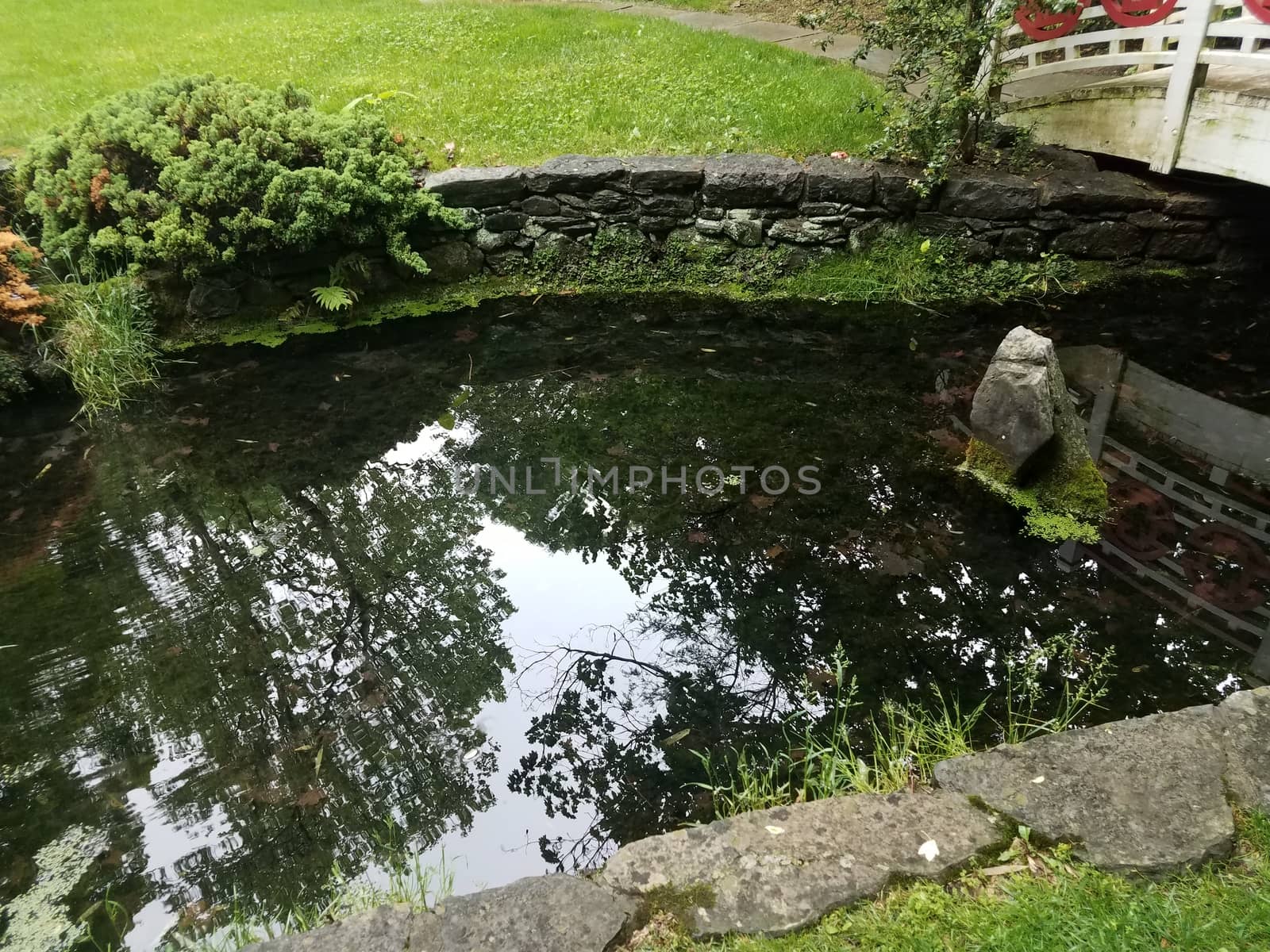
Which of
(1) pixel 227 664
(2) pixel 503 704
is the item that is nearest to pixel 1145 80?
(2) pixel 503 704

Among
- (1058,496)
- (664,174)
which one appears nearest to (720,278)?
(664,174)

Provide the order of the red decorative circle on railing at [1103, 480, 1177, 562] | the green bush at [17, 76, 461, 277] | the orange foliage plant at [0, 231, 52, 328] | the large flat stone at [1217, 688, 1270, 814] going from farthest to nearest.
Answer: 1. the green bush at [17, 76, 461, 277]
2. the orange foliage plant at [0, 231, 52, 328]
3. the red decorative circle on railing at [1103, 480, 1177, 562]
4. the large flat stone at [1217, 688, 1270, 814]

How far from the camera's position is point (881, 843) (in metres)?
2.19

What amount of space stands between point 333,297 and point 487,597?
3.32 meters

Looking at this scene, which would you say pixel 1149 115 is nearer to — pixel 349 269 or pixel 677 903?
pixel 349 269

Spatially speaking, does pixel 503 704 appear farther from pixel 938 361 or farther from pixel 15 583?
pixel 938 361

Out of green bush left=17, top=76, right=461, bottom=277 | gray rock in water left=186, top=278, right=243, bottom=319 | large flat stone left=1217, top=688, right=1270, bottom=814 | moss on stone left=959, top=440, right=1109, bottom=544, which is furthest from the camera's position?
gray rock in water left=186, top=278, right=243, bottom=319

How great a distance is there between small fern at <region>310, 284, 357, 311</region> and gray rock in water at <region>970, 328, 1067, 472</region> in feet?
14.8

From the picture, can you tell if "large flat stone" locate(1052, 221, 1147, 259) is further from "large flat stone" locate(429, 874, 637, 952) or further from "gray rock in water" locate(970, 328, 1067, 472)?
"large flat stone" locate(429, 874, 637, 952)

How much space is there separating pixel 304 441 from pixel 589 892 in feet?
11.9

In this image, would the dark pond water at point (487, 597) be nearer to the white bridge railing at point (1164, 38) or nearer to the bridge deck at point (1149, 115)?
the bridge deck at point (1149, 115)

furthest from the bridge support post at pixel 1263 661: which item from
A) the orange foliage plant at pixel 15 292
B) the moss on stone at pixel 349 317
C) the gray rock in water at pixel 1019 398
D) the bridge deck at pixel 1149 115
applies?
the orange foliage plant at pixel 15 292

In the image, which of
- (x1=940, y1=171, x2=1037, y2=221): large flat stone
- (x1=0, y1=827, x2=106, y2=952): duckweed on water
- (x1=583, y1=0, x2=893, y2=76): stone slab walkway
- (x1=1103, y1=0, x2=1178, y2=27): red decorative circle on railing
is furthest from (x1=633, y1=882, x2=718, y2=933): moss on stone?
(x1=583, y1=0, x2=893, y2=76): stone slab walkway

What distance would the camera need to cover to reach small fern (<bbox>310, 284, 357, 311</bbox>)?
19.4 ft
